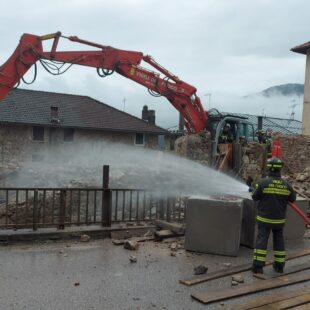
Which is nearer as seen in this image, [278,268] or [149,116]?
[278,268]

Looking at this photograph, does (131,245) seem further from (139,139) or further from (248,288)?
(139,139)

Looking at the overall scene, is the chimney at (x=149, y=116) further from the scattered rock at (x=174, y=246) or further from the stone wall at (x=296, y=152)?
the scattered rock at (x=174, y=246)

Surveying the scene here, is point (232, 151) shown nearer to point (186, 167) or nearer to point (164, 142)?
point (186, 167)

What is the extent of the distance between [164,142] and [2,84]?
88.9 ft

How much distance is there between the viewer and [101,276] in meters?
5.99

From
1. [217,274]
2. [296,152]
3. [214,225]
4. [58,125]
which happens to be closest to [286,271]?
[217,274]

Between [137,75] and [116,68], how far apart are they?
0.80 m

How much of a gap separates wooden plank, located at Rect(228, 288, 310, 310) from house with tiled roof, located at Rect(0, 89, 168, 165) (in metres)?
25.0

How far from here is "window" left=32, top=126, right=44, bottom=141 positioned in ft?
98.3

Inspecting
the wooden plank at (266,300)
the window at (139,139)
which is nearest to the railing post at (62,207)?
the wooden plank at (266,300)

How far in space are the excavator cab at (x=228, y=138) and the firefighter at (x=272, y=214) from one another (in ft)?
22.7

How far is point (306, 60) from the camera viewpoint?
69.1 ft

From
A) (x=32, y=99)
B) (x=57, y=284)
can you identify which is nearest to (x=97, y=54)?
(x=57, y=284)

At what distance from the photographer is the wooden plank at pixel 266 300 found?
15.6 ft
